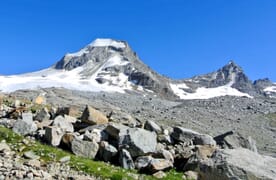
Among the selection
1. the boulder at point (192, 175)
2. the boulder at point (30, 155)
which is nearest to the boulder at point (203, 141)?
the boulder at point (192, 175)

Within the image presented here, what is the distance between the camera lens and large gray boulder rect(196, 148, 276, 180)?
25.1 m

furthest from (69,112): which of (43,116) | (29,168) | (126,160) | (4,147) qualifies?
(29,168)

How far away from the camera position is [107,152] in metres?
28.8

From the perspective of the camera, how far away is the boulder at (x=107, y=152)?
28.8m

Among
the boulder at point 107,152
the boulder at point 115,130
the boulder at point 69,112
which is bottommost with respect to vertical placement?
the boulder at point 107,152

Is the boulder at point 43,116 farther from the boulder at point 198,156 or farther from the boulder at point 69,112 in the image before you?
the boulder at point 198,156

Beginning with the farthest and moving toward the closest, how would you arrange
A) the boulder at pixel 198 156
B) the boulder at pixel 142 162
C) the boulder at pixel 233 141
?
1. the boulder at pixel 233 141
2. the boulder at pixel 198 156
3. the boulder at pixel 142 162

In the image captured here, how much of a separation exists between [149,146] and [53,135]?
5732 millimetres

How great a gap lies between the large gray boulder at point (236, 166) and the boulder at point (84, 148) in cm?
609

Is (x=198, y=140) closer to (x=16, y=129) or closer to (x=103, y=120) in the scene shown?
(x=103, y=120)

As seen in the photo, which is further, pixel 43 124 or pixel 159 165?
pixel 43 124

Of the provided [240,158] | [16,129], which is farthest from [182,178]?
[16,129]

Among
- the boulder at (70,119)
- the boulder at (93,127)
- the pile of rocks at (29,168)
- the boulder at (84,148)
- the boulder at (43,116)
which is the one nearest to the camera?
the pile of rocks at (29,168)

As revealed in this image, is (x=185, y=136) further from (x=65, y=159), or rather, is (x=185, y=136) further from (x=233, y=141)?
(x=65, y=159)
